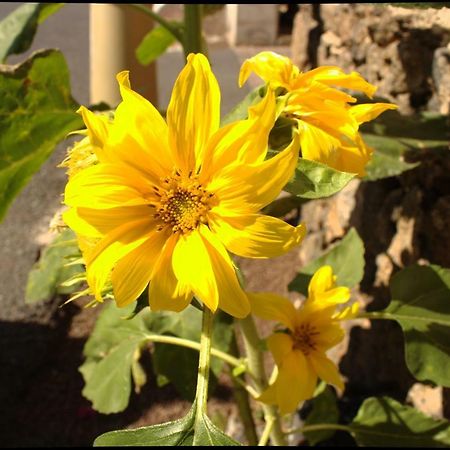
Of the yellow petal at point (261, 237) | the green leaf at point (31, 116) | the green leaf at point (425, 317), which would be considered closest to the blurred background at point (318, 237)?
the green leaf at point (31, 116)

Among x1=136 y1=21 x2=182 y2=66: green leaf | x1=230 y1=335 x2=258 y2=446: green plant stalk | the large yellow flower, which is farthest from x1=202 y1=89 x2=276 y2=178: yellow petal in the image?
x1=136 y1=21 x2=182 y2=66: green leaf

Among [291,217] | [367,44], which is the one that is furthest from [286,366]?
[291,217]

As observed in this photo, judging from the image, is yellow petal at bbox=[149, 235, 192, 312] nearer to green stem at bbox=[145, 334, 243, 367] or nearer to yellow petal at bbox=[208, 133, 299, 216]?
yellow petal at bbox=[208, 133, 299, 216]

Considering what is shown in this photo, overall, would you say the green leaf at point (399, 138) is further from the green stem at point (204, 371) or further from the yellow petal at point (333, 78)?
the green stem at point (204, 371)

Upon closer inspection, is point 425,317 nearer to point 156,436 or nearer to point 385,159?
point 385,159

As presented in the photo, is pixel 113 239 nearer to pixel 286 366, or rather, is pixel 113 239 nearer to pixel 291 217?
pixel 286 366
